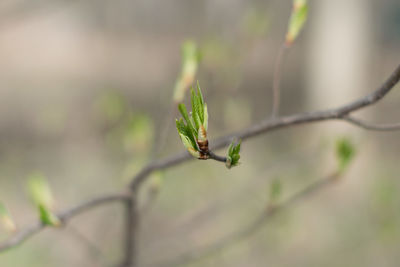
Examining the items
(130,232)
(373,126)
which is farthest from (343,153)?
(130,232)

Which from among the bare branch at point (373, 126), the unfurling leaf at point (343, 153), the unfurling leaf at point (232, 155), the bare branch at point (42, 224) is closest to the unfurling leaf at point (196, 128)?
the unfurling leaf at point (232, 155)

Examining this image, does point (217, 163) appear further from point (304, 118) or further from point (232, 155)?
point (232, 155)

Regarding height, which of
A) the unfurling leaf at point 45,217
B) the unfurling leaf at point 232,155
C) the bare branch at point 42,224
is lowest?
the bare branch at point 42,224

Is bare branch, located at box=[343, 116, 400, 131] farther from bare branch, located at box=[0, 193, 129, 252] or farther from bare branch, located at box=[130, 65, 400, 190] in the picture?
bare branch, located at box=[0, 193, 129, 252]

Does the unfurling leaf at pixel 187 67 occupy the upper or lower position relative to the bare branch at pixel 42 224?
upper

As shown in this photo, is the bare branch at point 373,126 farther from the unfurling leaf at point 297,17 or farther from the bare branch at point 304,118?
the unfurling leaf at point 297,17
